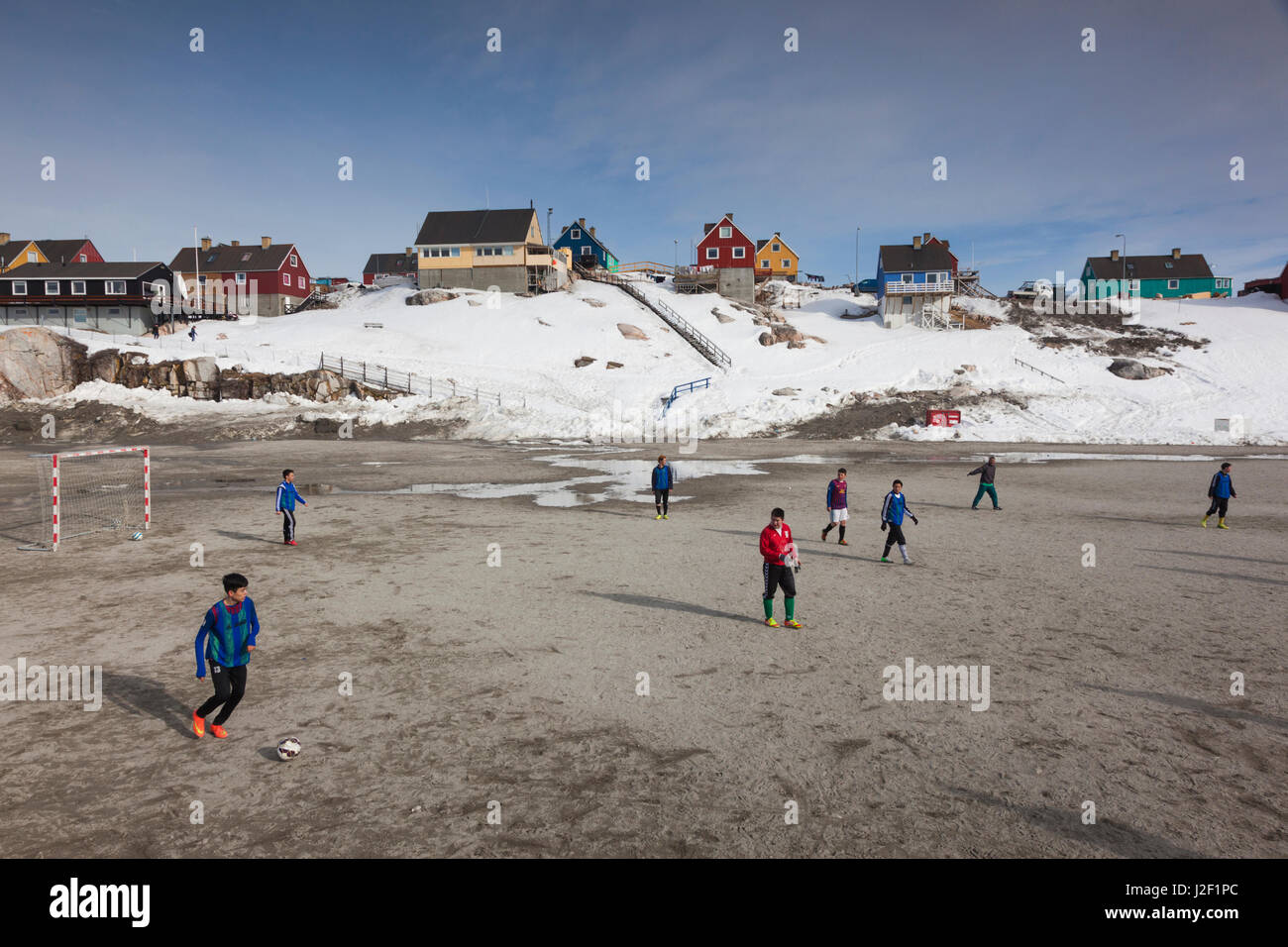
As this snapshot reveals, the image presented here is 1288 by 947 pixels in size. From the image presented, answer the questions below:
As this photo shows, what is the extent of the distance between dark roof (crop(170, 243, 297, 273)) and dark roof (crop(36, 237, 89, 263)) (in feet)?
29.4

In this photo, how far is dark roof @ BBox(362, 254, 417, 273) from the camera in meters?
101

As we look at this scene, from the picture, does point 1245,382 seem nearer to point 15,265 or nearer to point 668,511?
point 668,511

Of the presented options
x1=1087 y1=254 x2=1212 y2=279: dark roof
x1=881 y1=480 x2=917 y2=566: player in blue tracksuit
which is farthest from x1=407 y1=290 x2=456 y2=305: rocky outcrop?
x1=1087 y1=254 x2=1212 y2=279: dark roof

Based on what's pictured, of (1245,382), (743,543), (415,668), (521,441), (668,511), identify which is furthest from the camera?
(1245,382)

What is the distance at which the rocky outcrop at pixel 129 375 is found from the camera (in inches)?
1599

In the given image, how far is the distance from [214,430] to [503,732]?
38.9 m

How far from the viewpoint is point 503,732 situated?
6750 millimetres

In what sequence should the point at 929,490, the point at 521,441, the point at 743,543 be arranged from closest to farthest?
1. the point at 743,543
2. the point at 929,490
3. the point at 521,441

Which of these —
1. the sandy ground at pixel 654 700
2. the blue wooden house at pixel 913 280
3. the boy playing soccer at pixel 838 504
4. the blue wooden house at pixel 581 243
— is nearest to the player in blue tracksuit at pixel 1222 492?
the sandy ground at pixel 654 700

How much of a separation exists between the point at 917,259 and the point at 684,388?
38.3 meters

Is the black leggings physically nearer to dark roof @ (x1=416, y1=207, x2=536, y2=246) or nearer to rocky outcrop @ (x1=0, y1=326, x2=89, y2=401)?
rocky outcrop @ (x1=0, y1=326, x2=89, y2=401)
